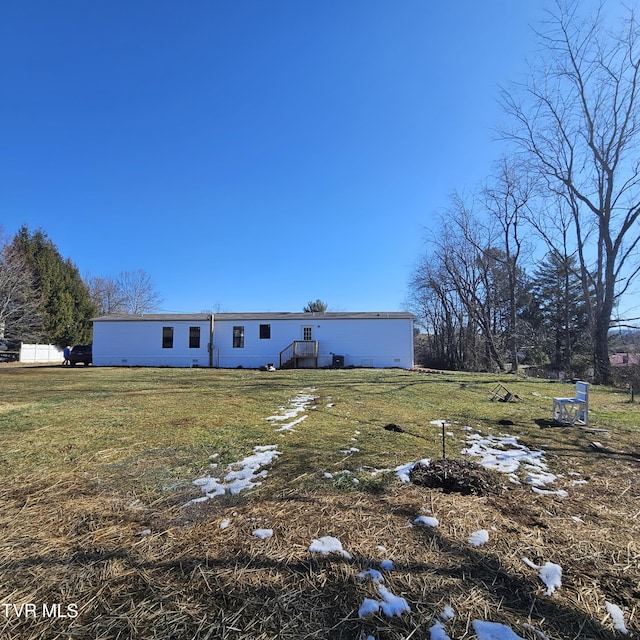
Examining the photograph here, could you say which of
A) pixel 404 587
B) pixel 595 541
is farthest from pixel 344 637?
pixel 595 541

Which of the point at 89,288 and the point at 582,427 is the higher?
the point at 89,288

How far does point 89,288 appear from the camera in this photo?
128ft

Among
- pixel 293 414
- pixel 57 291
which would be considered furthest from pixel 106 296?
pixel 293 414

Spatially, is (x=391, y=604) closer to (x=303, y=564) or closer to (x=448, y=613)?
(x=448, y=613)

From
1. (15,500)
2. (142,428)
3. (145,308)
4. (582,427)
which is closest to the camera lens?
(15,500)

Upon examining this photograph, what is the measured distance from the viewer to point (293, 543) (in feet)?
6.99

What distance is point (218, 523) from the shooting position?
2.39m

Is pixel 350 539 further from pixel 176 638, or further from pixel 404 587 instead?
pixel 176 638

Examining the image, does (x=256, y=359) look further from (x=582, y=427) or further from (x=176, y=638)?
(x=176, y=638)

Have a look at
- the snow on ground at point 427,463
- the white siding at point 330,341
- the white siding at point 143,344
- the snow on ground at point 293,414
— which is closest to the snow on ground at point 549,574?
the snow on ground at point 427,463

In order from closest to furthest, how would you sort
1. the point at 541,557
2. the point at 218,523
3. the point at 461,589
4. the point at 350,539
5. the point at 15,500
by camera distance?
the point at 461,589
the point at 541,557
the point at 350,539
the point at 218,523
the point at 15,500

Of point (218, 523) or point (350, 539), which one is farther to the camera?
point (218, 523)

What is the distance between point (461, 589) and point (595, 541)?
1.15m

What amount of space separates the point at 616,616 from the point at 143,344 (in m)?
25.3
